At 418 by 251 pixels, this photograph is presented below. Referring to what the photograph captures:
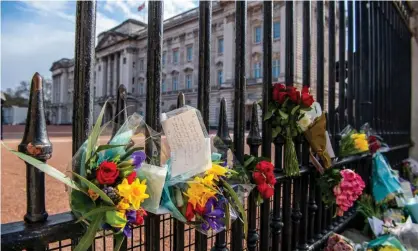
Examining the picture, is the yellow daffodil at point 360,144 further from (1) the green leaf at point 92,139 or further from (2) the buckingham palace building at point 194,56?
(1) the green leaf at point 92,139

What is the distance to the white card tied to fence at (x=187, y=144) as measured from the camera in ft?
2.77

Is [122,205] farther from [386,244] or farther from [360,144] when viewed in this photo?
[360,144]

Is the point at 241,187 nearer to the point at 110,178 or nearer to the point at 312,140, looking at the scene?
the point at 110,178

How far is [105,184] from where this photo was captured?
0.70 meters

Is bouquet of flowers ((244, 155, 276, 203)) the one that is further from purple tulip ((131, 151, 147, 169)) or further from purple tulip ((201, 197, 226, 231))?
purple tulip ((131, 151, 147, 169))

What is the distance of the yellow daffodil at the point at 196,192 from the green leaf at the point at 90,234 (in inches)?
9.7

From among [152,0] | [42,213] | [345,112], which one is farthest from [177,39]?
[42,213]

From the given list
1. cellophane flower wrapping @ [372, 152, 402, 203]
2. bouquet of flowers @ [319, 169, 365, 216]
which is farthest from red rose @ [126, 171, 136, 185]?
cellophane flower wrapping @ [372, 152, 402, 203]

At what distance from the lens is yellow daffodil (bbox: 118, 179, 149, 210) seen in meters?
0.70

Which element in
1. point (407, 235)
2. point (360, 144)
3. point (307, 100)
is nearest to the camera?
point (307, 100)

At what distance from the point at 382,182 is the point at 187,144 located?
2.18 meters

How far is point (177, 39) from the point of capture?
223 inches

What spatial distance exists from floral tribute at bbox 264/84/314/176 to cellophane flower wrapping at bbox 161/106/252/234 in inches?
22.4

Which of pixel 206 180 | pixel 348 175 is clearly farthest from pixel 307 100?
pixel 206 180
